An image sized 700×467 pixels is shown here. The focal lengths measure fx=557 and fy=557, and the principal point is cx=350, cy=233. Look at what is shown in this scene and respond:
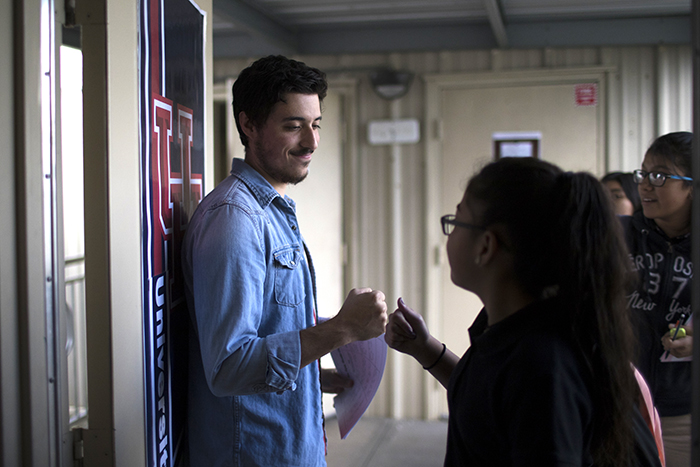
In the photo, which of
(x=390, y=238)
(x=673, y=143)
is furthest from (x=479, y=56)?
(x=673, y=143)

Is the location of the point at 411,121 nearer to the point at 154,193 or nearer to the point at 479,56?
the point at 479,56

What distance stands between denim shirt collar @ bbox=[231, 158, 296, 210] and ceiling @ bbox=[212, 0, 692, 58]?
2245mm

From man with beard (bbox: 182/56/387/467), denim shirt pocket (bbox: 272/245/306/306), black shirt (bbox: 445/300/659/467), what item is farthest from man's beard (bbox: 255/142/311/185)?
black shirt (bbox: 445/300/659/467)

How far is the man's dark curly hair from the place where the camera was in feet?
4.70

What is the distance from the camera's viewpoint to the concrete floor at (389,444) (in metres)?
3.80

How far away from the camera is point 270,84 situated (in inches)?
56.3

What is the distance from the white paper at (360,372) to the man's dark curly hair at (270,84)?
70 centimetres

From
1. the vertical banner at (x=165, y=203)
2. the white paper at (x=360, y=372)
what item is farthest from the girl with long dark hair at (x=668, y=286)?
the vertical banner at (x=165, y=203)

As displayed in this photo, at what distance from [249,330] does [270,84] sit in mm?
636

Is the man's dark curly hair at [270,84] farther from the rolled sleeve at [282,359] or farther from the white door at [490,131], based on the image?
the white door at [490,131]

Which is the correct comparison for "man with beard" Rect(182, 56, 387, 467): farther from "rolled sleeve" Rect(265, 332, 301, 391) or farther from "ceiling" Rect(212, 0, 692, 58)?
"ceiling" Rect(212, 0, 692, 58)

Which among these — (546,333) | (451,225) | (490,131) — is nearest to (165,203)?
(451,225)

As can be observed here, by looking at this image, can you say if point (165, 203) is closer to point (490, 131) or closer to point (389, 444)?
point (389, 444)

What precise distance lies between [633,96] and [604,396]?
3730 mm
